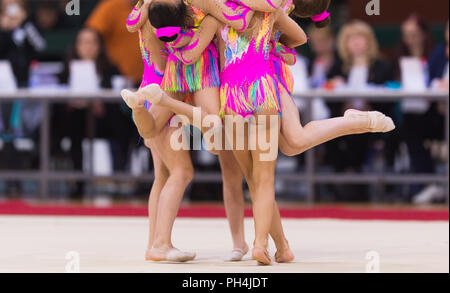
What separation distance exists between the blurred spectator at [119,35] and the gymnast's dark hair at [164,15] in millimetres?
4520

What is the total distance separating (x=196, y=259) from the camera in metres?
4.92

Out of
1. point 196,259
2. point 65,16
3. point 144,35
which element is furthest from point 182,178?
point 65,16

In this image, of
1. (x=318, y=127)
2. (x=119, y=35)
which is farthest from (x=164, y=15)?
(x=119, y=35)

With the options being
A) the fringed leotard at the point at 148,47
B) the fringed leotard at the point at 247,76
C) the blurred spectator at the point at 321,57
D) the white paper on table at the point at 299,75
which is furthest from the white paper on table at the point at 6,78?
the fringed leotard at the point at 247,76

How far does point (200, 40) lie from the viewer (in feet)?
15.0

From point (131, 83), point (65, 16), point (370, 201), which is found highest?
point (65, 16)

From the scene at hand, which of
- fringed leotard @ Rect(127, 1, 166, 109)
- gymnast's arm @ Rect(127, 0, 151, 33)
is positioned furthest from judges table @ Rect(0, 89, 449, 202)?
gymnast's arm @ Rect(127, 0, 151, 33)

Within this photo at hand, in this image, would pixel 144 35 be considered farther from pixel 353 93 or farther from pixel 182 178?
pixel 353 93

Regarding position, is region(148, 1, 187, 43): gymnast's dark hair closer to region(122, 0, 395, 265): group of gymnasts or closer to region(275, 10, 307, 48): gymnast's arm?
region(122, 0, 395, 265): group of gymnasts

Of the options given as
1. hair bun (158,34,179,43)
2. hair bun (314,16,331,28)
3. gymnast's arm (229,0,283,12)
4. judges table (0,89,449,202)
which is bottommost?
judges table (0,89,449,202)

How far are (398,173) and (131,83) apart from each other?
8.74 feet

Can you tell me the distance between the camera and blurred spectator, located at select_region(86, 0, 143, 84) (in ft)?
29.9

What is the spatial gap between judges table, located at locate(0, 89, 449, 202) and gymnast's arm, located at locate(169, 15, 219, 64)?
3.42m

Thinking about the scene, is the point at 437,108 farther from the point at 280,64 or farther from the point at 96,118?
the point at 280,64
